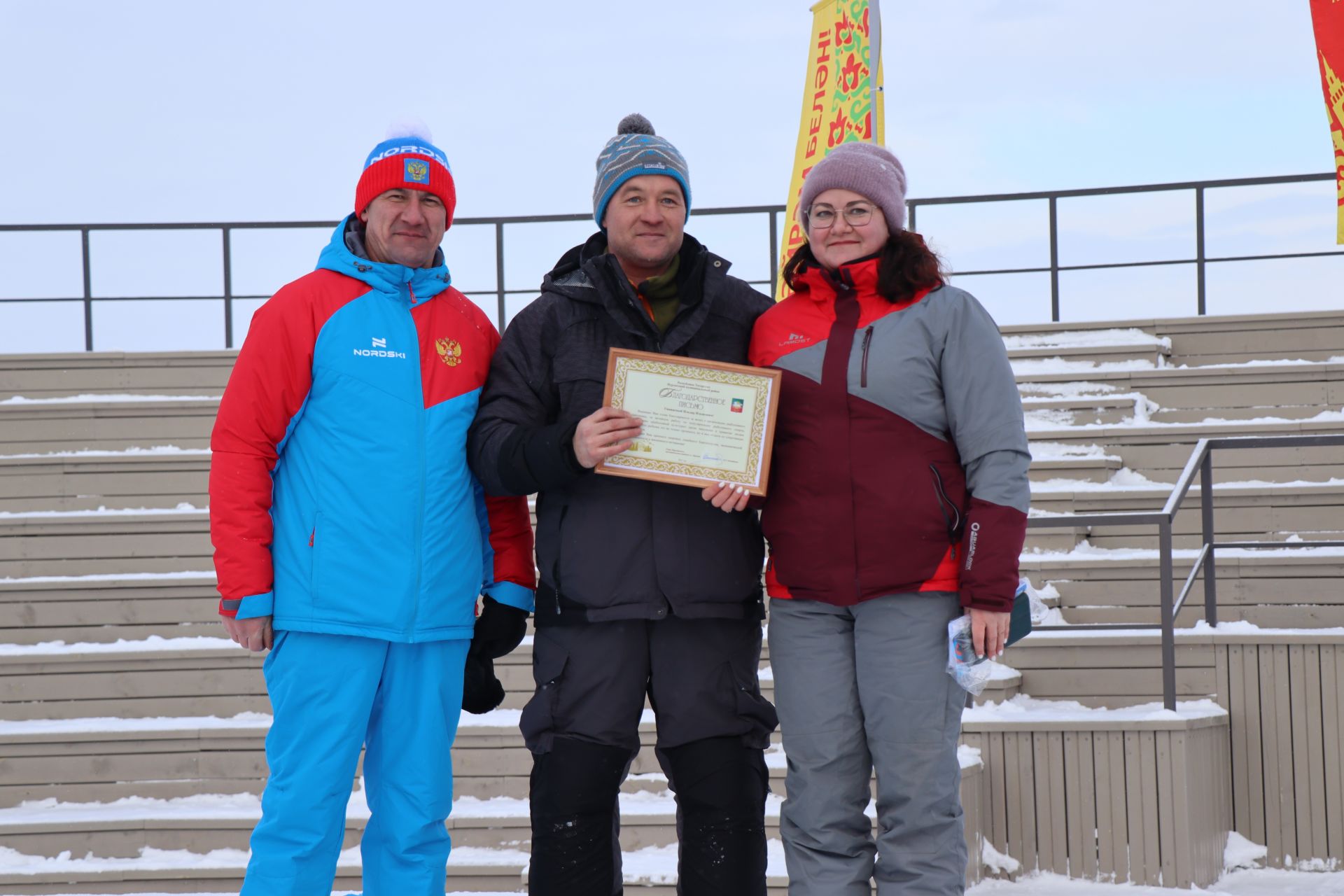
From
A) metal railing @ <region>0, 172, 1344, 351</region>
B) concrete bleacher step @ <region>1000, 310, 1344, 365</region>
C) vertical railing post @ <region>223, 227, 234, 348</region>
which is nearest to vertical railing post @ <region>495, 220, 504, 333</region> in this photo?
metal railing @ <region>0, 172, 1344, 351</region>

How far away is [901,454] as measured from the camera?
262 cm

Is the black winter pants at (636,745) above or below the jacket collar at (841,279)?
below

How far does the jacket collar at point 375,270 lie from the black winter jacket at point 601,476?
10.9 inches

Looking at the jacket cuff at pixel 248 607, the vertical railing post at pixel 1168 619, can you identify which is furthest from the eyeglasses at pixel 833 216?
the vertical railing post at pixel 1168 619

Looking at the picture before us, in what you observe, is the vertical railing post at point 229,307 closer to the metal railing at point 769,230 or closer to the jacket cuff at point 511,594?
the metal railing at point 769,230

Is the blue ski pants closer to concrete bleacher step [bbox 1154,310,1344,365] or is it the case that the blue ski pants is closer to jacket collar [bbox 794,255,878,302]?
jacket collar [bbox 794,255,878,302]

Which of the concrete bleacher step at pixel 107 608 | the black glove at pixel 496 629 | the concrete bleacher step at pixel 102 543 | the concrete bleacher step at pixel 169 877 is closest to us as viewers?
the black glove at pixel 496 629

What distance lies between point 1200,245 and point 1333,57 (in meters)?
1.96

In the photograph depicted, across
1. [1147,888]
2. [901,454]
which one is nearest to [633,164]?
[901,454]

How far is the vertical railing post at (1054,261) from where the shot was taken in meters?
9.60

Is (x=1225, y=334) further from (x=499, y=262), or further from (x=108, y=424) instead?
(x=108, y=424)

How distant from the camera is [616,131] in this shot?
300cm

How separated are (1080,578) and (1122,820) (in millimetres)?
1596

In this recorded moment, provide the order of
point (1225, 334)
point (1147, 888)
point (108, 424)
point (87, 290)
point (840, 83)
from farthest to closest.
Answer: point (87, 290)
point (1225, 334)
point (840, 83)
point (108, 424)
point (1147, 888)
